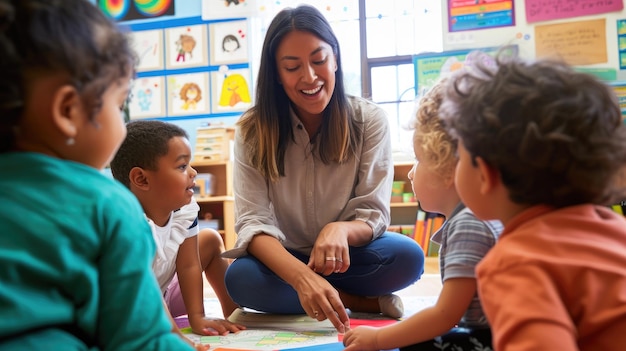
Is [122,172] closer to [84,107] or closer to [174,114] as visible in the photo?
[84,107]

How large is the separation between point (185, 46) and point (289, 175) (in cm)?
355

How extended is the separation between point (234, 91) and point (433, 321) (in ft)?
13.2

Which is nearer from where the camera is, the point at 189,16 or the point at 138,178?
the point at 138,178

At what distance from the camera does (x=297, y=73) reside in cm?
157

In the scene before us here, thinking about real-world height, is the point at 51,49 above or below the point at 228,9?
below

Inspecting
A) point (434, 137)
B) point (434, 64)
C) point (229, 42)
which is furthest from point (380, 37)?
point (434, 137)

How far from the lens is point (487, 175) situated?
72 cm

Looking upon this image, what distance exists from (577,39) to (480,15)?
2.22ft

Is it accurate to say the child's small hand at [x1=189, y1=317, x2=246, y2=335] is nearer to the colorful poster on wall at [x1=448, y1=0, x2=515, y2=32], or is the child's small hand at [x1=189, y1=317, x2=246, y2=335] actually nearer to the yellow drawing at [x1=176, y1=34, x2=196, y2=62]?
the colorful poster on wall at [x1=448, y1=0, x2=515, y2=32]

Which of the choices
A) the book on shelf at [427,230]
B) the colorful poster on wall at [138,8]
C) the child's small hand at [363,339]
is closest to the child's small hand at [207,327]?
the child's small hand at [363,339]

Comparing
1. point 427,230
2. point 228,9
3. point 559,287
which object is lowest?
point 427,230

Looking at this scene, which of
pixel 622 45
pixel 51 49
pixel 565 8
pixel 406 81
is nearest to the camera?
pixel 51 49

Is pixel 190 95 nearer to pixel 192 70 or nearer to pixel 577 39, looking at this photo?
pixel 192 70

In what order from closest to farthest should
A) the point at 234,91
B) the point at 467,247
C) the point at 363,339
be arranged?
the point at 467,247 → the point at 363,339 → the point at 234,91
